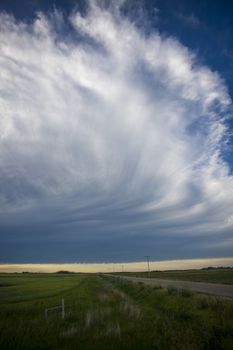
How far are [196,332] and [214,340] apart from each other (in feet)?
5.73

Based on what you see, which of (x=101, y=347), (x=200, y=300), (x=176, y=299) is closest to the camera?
(x=101, y=347)

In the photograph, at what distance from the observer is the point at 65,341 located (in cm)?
1260

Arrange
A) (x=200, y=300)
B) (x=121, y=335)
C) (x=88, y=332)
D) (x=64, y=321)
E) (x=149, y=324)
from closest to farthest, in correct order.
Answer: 1. (x=121, y=335)
2. (x=88, y=332)
3. (x=149, y=324)
4. (x=64, y=321)
5. (x=200, y=300)

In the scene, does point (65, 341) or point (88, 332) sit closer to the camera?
point (65, 341)

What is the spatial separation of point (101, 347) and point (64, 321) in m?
7.71

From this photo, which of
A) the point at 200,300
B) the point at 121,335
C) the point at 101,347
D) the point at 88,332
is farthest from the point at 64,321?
the point at 200,300

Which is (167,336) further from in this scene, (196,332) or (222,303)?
(222,303)

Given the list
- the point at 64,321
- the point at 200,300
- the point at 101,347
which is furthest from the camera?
the point at 200,300

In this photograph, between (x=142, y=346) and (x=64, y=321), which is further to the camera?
(x=64, y=321)

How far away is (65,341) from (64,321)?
6190 millimetres

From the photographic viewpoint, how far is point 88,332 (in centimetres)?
1449

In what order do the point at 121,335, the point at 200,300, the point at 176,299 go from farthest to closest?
1. the point at 176,299
2. the point at 200,300
3. the point at 121,335

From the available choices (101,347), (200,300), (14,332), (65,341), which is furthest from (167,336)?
(200,300)

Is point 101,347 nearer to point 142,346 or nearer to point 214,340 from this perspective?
point 142,346
